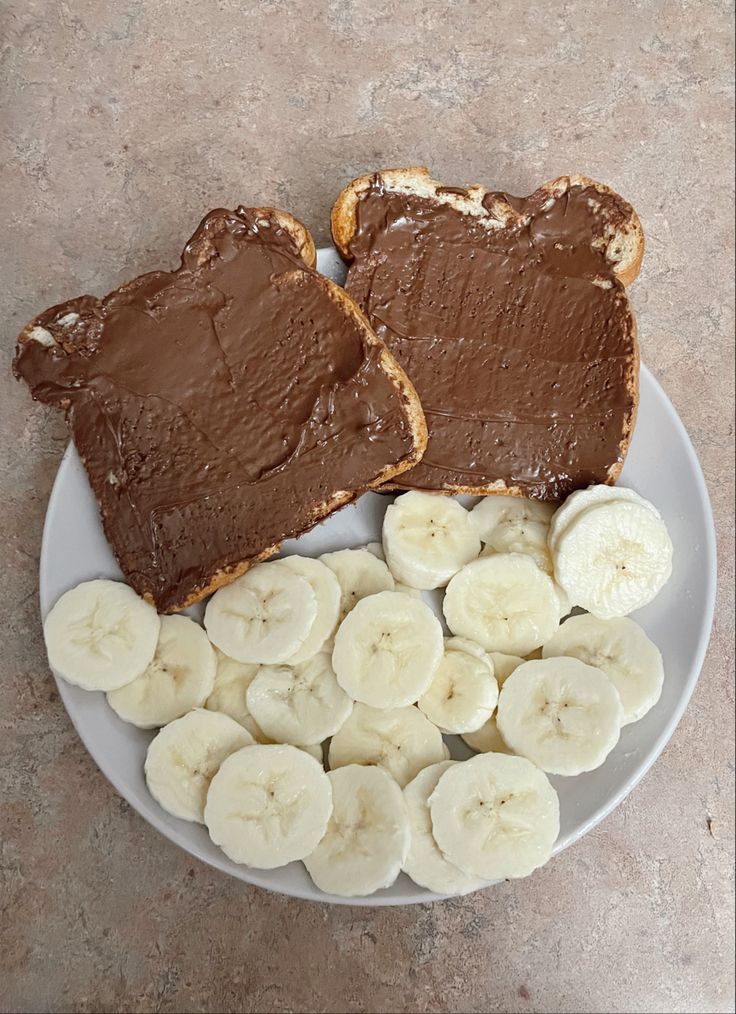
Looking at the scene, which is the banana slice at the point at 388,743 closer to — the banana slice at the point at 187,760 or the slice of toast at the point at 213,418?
the banana slice at the point at 187,760

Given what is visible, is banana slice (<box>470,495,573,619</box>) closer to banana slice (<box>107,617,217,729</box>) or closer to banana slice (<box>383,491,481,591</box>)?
banana slice (<box>383,491,481,591</box>)

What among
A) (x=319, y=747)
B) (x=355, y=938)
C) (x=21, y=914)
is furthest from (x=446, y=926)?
(x=21, y=914)

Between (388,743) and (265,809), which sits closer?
(265,809)

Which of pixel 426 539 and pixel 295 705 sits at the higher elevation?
pixel 426 539

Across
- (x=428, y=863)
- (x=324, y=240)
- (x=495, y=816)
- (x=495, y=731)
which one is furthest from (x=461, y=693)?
(x=324, y=240)

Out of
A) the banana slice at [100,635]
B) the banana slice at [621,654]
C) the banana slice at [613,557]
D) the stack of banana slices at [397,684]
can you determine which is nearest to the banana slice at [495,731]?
the stack of banana slices at [397,684]

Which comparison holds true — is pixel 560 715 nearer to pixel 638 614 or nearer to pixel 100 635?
pixel 638 614
